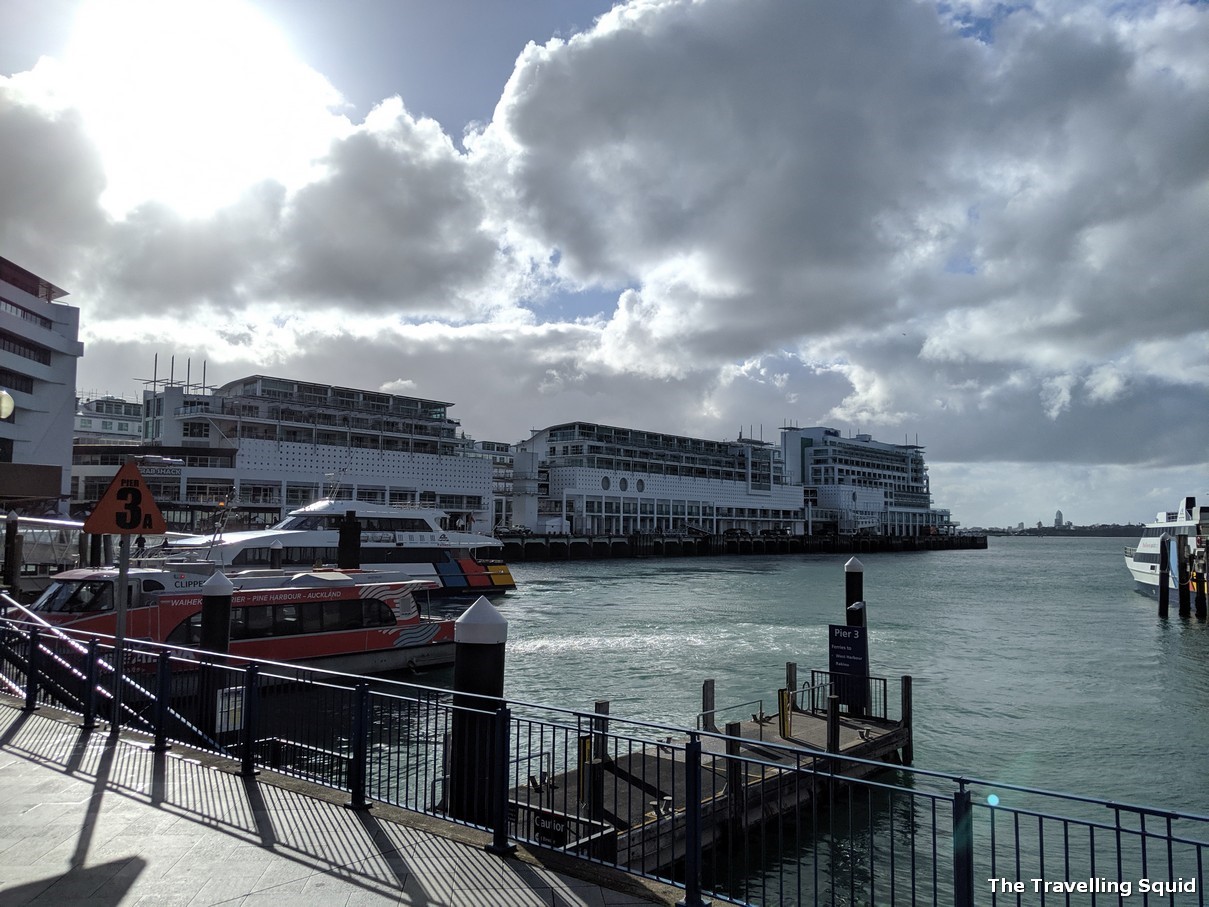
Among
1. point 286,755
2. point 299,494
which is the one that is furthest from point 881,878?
point 299,494

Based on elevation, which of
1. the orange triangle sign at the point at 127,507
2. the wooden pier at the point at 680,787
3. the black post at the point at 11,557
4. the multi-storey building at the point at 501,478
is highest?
the multi-storey building at the point at 501,478

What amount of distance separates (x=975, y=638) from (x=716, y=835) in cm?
2590

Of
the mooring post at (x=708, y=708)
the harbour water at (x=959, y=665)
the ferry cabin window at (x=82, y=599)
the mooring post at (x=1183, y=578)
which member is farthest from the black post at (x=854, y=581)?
the mooring post at (x=1183, y=578)

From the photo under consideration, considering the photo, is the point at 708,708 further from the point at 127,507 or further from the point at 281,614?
the point at 281,614

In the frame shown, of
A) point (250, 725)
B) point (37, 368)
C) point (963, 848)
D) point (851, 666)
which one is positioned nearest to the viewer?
point (963, 848)

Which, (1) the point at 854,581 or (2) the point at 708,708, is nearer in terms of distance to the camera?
(2) the point at 708,708

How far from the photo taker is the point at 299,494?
71.2m

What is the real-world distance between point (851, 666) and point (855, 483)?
132170 millimetres

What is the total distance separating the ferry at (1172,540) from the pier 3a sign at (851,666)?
32.3 metres

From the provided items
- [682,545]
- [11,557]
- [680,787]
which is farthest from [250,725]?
[682,545]

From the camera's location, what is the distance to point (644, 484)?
111750 millimetres

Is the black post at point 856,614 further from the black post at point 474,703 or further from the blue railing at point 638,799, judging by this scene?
the black post at point 474,703

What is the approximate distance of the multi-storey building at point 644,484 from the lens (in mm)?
104938

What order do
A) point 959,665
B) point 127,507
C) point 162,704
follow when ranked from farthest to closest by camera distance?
point 959,665, point 127,507, point 162,704
